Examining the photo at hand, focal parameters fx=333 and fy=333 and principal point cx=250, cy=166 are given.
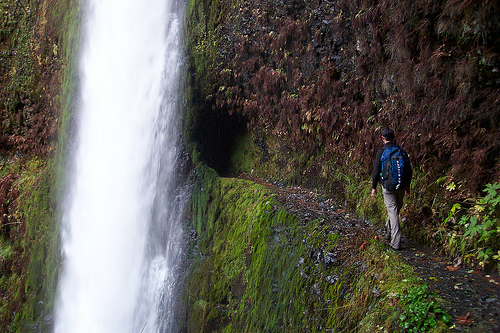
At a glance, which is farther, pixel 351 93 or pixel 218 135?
pixel 218 135

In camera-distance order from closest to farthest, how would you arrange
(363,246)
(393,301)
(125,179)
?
(393,301) < (363,246) < (125,179)

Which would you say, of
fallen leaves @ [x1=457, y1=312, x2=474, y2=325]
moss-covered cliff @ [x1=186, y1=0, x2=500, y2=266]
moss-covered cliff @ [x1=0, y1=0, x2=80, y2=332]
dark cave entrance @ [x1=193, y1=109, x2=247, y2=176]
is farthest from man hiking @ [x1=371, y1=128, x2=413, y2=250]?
moss-covered cliff @ [x1=0, y1=0, x2=80, y2=332]

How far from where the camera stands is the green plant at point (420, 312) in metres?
2.87

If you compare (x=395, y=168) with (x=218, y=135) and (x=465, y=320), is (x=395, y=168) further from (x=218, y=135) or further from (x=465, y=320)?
(x=218, y=135)

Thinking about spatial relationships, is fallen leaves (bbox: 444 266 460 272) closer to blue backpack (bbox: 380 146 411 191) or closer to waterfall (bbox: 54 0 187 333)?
blue backpack (bbox: 380 146 411 191)

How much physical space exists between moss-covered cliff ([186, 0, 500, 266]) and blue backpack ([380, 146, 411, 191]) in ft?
2.09

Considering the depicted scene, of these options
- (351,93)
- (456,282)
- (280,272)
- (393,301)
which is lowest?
(280,272)

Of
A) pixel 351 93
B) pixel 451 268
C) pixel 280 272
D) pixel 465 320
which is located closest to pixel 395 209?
pixel 451 268

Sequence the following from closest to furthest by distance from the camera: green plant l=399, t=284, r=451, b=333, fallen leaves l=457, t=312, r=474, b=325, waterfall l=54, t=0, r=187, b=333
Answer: fallen leaves l=457, t=312, r=474, b=325 < green plant l=399, t=284, r=451, b=333 < waterfall l=54, t=0, r=187, b=333

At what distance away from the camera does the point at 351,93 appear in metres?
6.47

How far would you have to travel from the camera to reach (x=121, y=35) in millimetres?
10562

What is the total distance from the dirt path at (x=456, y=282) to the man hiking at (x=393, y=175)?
373 mm

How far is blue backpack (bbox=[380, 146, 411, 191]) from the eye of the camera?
413cm

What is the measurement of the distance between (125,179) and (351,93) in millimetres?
6592
